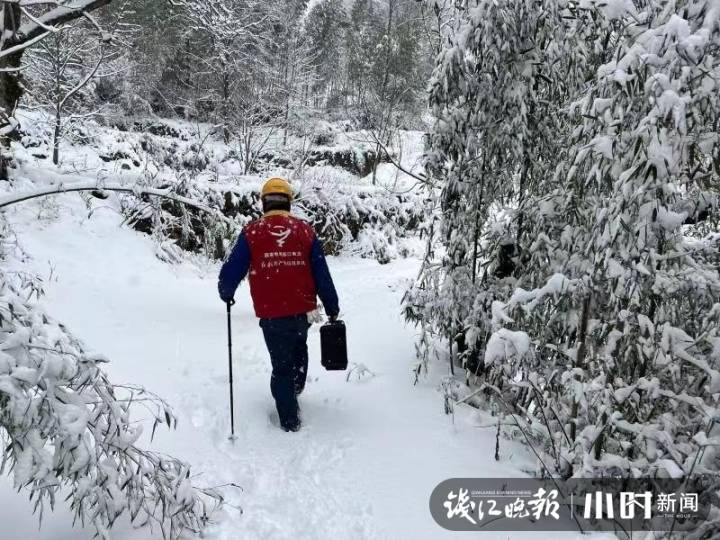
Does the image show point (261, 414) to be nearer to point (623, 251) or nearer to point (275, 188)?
point (275, 188)

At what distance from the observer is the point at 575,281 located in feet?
9.58

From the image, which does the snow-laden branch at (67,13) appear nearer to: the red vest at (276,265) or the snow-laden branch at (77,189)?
the snow-laden branch at (77,189)

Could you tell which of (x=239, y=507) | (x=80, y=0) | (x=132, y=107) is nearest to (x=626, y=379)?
(x=239, y=507)

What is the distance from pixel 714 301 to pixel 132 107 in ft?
89.8

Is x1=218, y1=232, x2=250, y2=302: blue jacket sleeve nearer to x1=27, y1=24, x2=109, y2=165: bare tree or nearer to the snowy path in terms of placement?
the snowy path

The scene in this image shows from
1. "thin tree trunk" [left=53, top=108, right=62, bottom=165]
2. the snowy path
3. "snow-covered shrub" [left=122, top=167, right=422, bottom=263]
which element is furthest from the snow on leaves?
"thin tree trunk" [left=53, top=108, right=62, bottom=165]

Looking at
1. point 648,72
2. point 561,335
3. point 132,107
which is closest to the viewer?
point 648,72

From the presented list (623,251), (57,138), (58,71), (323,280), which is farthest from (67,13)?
(58,71)

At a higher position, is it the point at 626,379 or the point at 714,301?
the point at 714,301

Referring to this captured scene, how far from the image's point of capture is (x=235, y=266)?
3.92 metres

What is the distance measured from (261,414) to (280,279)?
4.03ft

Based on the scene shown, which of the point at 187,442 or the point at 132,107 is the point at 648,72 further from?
the point at 132,107

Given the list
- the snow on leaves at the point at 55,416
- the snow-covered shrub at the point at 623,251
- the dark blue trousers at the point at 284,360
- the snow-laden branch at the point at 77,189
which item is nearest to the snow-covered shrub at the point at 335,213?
the snow-laden branch at the point at 77,189

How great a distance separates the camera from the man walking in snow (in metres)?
3.87
